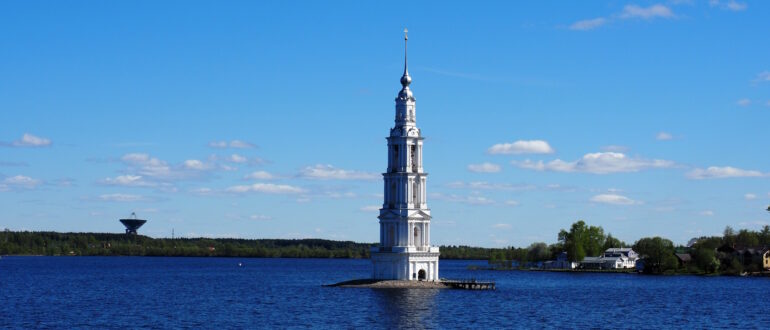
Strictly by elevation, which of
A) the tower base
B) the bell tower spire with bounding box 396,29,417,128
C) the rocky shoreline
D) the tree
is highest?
the bell tower spire with bounding box 396,29,417,128

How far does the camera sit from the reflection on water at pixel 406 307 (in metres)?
78.0

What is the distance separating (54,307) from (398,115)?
39.5m

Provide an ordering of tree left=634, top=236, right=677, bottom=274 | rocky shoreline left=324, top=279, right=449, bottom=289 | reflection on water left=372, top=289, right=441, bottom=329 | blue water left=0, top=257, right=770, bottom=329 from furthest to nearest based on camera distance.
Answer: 1. tree left=634, top=236, right=677, bottom=274
2. rocky shoreline left=324, top=279, right=449, bottom=289
3. blue water left=0, top=257, right=770, bottom=329
4. reflection on water left=372, top=289, right=441, bottom=329

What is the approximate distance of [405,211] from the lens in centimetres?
11300

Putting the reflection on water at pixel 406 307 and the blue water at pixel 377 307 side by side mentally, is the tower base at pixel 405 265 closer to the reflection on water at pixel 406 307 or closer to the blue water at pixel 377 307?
the reflection on water at pixel 406 307

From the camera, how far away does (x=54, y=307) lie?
96938 millimetres

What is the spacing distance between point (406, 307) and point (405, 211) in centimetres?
2369

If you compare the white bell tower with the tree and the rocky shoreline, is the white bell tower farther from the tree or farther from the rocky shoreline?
the tree

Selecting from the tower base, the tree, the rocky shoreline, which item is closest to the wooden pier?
the rocky shoreline

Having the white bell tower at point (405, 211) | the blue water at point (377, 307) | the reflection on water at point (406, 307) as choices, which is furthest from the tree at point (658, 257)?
the reflection on water at point (406, 307)

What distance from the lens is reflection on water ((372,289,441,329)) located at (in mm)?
78000

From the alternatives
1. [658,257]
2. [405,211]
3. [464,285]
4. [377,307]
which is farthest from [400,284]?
[658,257]

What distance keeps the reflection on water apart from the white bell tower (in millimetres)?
4326

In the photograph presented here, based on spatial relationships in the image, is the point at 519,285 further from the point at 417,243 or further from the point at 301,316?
the point at 301,316
